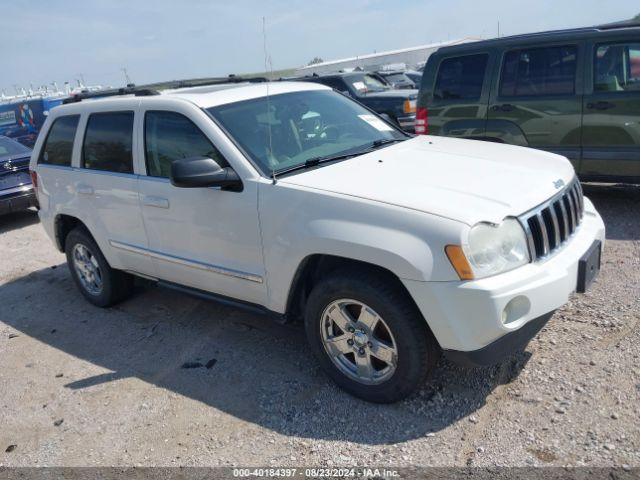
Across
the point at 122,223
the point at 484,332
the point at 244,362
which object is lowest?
the point at 244,362

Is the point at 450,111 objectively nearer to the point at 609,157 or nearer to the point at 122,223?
the point at 609,157

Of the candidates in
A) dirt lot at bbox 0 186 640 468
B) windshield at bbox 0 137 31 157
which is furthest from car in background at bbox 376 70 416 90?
dirt lot at bbox 0 186 640 468

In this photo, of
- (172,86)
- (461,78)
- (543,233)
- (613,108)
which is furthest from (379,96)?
(543,233)

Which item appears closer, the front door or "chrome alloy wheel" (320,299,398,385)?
"chrome alloy wheel" (320,299,398,385)

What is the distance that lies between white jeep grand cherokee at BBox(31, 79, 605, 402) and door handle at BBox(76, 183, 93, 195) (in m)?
0.03

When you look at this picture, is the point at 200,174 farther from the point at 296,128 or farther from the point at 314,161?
the point at 296,128

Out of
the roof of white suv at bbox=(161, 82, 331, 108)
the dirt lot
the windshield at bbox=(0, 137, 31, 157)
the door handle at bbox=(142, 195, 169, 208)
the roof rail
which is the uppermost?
the roof rail

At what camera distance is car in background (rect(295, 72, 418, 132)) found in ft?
37.1

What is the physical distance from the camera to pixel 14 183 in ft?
29.1

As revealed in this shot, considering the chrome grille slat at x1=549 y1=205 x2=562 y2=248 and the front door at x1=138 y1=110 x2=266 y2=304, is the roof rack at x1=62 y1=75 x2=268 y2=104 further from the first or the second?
the chrome grille slat at x1=549 y1=205 x2=562 y2=248

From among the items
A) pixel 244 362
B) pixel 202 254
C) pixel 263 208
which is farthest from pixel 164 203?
pixel 244 362

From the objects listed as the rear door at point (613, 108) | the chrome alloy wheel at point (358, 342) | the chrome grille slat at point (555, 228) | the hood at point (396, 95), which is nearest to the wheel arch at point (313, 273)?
the chrome alloy wheel at point (358, 342)

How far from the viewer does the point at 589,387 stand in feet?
10.5

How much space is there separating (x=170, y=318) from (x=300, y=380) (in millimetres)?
1666
